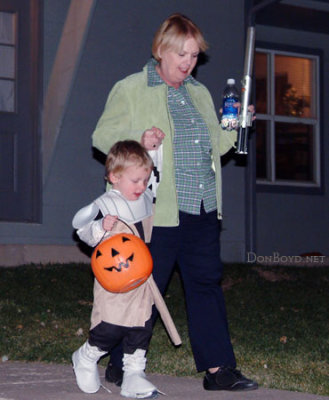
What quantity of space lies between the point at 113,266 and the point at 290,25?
969 cm

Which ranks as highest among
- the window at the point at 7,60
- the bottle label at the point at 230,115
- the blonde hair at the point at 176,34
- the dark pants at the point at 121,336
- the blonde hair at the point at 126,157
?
the window at the point at 7,60

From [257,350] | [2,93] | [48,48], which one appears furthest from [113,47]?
[257,350]

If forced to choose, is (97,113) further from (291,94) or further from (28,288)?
(291,94)

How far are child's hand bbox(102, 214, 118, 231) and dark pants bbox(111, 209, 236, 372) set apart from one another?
1.28ft

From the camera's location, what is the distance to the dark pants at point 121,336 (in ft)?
15.6

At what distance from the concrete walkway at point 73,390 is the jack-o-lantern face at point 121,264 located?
64 cm

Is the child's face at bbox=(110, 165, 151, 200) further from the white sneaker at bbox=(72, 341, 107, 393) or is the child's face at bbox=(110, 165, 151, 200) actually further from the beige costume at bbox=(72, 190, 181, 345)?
the white sneaker at bbox=(72, 341, 107, 393)

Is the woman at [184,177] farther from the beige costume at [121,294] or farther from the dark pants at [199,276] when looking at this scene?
the beige costume at [121,294]

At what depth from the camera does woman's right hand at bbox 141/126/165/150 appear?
192 inches

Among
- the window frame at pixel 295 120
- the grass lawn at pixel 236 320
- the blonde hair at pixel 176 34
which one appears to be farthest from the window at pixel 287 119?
the blonde hair at pixel 176 34

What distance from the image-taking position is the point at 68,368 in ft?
19.1

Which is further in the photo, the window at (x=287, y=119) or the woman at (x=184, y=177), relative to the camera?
the window at (x=287, y=119)

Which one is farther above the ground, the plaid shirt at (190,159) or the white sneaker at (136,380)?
the plaid shirt at (190,159)

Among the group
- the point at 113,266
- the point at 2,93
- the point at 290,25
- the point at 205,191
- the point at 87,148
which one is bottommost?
the point at 113,266
